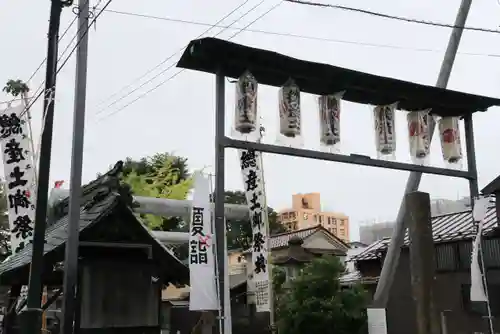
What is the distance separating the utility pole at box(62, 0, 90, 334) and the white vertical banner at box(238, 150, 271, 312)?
402cm

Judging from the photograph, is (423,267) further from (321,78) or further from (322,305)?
(322,305)

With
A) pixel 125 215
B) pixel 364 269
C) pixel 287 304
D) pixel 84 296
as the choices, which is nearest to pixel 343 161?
pixel 125 215

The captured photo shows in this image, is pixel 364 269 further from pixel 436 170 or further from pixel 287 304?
pixel 436 170

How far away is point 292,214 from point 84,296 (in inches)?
2768

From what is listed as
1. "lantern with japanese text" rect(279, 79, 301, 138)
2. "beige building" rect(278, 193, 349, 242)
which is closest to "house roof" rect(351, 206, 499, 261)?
"lantern with japanese text" rect(279, 79, 301, 138)

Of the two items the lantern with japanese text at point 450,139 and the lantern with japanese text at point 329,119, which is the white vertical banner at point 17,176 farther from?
the lantern with japanese text at point 450,139

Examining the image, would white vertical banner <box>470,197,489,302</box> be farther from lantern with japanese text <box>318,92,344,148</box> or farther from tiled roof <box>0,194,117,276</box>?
tiled roof <box>0,194,117,276</box>

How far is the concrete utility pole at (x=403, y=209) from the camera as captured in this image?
10852mm

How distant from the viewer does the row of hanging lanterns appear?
1030 cm

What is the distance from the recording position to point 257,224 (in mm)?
13344

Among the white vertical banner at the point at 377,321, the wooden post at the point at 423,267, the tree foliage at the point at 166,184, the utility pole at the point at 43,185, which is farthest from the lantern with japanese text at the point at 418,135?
the tree foliage at the point at 166,184

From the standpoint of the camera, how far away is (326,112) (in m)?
11.5

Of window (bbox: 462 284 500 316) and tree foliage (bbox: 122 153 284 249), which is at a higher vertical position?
tree foliage (bbox: 122 153 284 249)

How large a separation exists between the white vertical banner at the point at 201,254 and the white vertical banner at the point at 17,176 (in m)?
3.99
